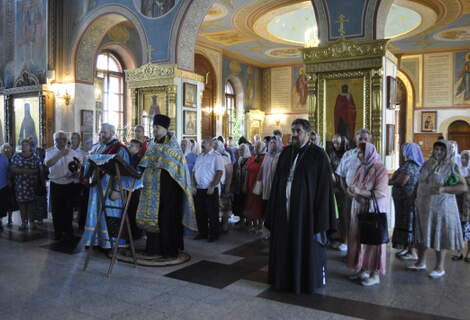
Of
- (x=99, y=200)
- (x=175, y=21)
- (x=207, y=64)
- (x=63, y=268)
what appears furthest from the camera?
(x=207, y=64)

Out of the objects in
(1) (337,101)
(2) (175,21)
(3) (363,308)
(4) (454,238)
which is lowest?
(3) (363,308)

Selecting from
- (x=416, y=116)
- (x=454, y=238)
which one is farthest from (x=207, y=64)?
(x=454, y=238)

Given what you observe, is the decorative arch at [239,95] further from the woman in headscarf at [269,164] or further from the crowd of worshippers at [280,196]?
the woman in headscarf at [269,164]

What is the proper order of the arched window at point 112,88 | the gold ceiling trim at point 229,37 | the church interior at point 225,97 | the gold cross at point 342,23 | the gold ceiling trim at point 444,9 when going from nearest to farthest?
the church interior at point 225,97 → the gold cross at point 342,23 → the gold ceiling trim at point 444,9 → the arched window at point 112,88 → the gold ceiling trim at point 229,37

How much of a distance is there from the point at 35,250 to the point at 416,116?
16.7 metres

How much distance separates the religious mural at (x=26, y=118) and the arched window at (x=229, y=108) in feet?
28.8

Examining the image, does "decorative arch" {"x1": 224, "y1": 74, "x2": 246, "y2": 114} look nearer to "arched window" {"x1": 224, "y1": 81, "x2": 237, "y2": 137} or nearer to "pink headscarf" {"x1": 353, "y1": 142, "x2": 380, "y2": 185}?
"arched window" {"x1": 224, "y1": 81, "x2": 237, "y2": 137}

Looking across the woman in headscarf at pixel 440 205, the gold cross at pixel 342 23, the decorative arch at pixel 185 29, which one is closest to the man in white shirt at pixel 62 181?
the decorative arch at pixel 185 29

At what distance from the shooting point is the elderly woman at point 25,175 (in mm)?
7087

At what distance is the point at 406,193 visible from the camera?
554cm

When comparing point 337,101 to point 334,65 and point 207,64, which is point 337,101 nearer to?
point 334,65

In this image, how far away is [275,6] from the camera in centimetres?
1297

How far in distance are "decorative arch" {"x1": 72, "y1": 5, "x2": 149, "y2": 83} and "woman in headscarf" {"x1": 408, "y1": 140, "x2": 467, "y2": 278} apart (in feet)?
29.2

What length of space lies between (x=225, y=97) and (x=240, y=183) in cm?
1206
